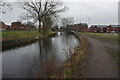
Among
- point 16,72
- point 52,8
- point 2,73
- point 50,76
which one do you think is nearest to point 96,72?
point 50,76

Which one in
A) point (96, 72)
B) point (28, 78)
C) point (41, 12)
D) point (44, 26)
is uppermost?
point (41, 12)

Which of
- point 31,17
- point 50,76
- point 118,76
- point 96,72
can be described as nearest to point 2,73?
point 50,76

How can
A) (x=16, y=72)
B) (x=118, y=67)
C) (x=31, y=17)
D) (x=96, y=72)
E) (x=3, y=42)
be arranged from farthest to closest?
(x=31, y=17) < (x=3, y=42) < (x=16, y=72) < (x=118, y=67) < (x=96, y=72)

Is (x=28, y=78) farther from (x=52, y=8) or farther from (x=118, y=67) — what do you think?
(x=52, y=8)

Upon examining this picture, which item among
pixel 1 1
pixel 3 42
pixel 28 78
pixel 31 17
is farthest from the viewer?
pixel 31 17

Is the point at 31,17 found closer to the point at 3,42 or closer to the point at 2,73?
the point at 3,42

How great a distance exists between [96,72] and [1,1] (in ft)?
59.5

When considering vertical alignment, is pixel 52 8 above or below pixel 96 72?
above

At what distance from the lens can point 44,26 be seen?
42.1m

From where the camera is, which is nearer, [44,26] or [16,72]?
[16,72]

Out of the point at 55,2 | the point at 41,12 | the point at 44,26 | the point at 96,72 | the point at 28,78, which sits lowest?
the point at 28,78

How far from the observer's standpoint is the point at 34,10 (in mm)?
39719

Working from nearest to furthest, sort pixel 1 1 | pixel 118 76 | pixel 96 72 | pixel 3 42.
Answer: pixel 118 76 < pixel 96 72 < pixel 1 1 < pixel 3 42

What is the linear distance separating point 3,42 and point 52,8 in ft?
71.0
